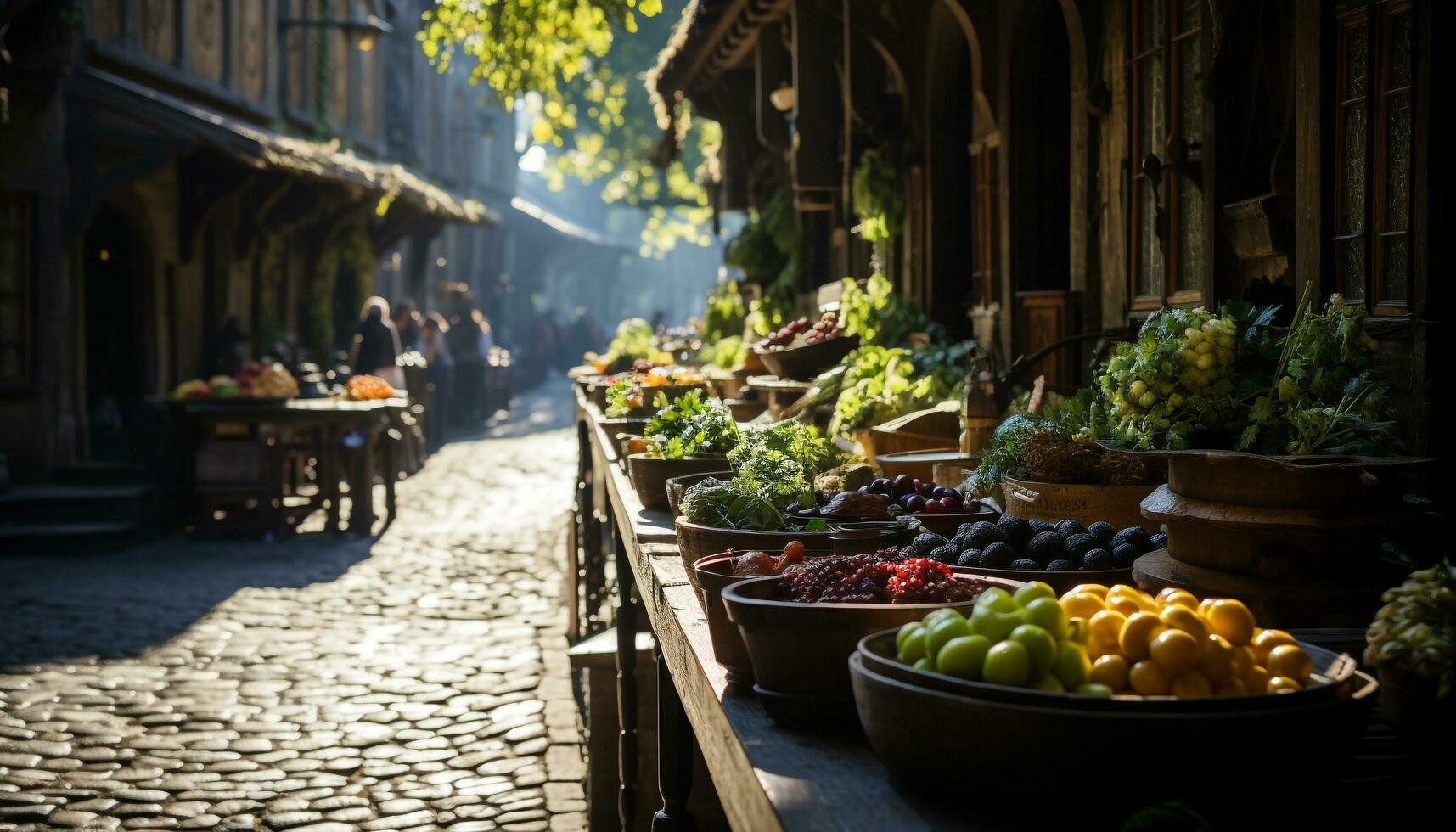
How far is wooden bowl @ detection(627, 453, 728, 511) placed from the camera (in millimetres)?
4695

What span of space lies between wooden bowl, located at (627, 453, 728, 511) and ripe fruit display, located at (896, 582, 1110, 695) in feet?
9.00

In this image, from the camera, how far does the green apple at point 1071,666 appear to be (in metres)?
1.76

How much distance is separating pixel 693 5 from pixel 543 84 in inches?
73.8

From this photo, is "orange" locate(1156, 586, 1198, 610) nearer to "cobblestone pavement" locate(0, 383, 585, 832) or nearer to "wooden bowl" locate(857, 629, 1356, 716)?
"wooden bowl" locate(857, 629, 1356, 716)

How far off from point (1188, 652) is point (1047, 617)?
17cm

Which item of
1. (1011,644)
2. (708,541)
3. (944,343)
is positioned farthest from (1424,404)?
(944,343)

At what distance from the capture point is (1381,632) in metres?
1.99

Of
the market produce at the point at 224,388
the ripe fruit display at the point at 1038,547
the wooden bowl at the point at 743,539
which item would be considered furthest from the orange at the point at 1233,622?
the market produce at the point at 224,388

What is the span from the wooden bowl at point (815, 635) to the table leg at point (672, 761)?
1609 millimetres

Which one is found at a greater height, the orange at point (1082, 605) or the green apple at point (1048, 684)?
the orange at point (1082, 605)

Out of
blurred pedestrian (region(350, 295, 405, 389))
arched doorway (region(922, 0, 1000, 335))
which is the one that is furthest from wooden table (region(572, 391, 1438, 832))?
blurred pedestrian (region(350, 295, 405, 389))

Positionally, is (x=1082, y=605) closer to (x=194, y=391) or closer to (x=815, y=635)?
(x=815, y=635)

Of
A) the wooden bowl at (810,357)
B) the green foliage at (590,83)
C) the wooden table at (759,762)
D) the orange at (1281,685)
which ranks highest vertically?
the green foliage at (590,83)

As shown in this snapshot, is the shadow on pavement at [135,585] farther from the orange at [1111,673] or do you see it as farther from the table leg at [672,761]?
the orange at [1111,673]
